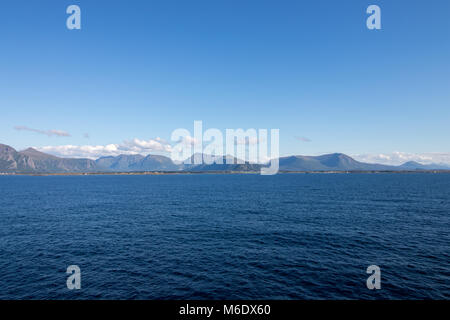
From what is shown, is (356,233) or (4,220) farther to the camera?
(4,220)

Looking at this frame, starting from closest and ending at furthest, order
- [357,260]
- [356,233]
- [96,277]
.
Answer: [96,277], [357,260], [356,233]

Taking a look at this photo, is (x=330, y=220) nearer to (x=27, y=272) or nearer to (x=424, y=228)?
(x=424, y=228)

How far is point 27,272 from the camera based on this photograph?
37625mm

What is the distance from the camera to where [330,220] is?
68.5m

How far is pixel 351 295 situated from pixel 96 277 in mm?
39007

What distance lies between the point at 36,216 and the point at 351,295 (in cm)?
9835
